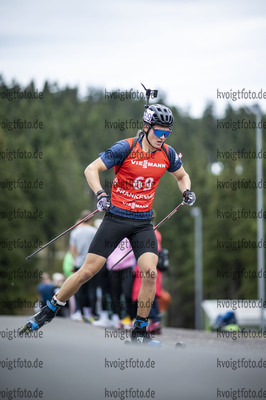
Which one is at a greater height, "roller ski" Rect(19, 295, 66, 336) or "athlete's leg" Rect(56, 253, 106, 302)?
"athlete's leg" Rect(56, 253, 106, 302)

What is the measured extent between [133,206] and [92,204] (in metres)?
86.8

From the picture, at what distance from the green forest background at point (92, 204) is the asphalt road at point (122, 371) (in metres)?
31.2

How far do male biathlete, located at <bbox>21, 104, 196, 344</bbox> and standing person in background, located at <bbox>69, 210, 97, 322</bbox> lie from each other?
13.3ft

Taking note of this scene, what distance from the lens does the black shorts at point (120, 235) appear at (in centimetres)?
802

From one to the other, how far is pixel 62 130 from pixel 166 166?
110003 millimetres

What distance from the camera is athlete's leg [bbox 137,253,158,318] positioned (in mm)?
8023

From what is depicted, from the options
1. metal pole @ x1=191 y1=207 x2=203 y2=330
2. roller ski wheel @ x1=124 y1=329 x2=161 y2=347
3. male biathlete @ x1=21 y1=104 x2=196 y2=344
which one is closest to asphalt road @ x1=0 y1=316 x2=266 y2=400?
roller ski wheel @ x1=124 y1=329 x2=161 y2=347

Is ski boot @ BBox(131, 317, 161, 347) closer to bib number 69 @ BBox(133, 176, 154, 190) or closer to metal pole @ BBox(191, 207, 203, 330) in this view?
bib number 69 @ BBox(133, 176, 154, 190)

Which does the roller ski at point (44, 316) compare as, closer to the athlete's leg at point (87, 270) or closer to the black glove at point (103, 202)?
the athlete's leg at point (87, 270)

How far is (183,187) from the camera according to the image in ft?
28.7

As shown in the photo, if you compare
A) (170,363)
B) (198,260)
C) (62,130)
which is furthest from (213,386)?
(62,130)

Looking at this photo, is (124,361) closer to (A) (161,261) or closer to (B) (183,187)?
(B) (183,187)

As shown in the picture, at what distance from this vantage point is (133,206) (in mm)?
8125

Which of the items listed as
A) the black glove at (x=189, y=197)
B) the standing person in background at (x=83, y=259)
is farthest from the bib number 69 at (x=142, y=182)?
the standing person in background at (x=83, y=259)
